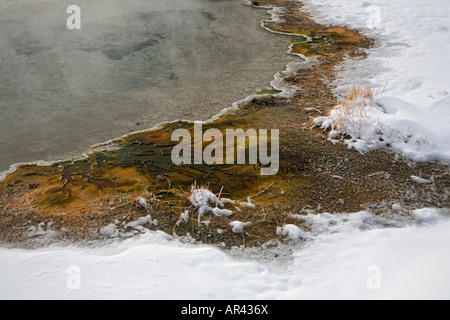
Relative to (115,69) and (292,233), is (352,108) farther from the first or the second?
(115,69)

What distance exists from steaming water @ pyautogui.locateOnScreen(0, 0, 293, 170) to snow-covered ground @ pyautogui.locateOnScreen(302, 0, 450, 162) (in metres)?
1.92

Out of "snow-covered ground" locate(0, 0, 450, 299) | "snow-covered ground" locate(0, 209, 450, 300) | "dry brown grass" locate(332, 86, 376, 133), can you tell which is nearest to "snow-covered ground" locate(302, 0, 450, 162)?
"dry brown grass" locate(332, 86, 376, 133)

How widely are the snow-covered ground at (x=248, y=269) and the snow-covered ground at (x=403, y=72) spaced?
151 centimetres

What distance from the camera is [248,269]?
10.9ft

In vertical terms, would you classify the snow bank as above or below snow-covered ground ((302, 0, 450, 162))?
below

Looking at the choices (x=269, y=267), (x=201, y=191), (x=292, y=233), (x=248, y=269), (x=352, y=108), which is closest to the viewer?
(x=248, y=269)

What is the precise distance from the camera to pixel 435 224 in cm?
387

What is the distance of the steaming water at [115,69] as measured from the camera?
588 cm

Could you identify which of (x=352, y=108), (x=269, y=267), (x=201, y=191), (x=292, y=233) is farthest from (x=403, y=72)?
(x=269, y=267)

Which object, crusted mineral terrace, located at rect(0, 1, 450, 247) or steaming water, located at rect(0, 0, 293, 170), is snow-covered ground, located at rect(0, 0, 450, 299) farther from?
steaming water, located at rect(0, 0, 293, 170)

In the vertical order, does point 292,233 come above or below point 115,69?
below

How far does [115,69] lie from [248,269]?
5793 millimetres

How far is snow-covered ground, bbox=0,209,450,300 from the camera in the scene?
9.61 ft
